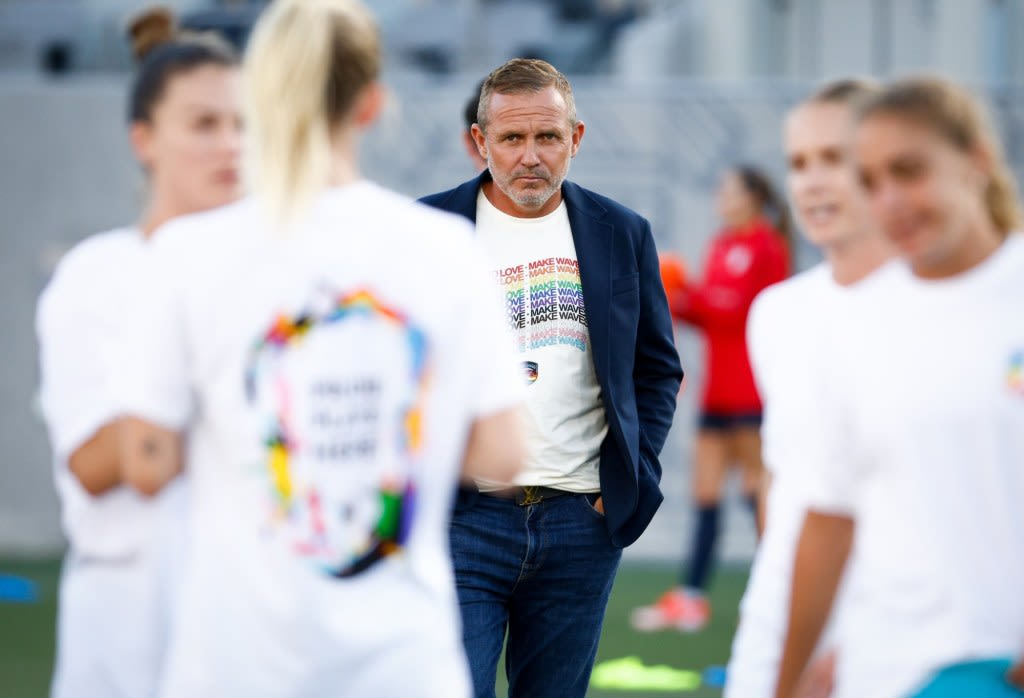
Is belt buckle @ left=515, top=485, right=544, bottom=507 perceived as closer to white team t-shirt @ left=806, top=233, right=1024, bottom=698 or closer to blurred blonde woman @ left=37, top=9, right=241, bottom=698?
blurred blonde woman @ left=37, top=9, right=241, bottom=698

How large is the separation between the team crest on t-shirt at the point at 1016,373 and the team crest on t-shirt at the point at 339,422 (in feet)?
2.76

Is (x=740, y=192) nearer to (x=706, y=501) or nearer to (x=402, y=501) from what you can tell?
(x=706, y=501)

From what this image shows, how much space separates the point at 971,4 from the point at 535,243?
9.07 m

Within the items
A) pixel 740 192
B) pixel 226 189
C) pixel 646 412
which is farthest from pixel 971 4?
pixel 226 189

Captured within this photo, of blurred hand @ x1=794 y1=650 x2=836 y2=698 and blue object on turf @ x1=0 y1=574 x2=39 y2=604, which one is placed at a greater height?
blurred hand @ x1=794 y1=650 x2=836 y2=698

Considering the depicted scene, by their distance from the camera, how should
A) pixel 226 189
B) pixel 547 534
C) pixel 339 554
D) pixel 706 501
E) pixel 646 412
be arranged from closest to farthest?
pixel 339 554
pixel 226 189
pixel 547 534
pixel 646 412
pixel 706 501

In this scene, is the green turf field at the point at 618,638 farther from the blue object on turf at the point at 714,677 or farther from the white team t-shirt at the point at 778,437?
the white team t-shirt at the point at 778,437

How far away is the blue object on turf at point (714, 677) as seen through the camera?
659cm

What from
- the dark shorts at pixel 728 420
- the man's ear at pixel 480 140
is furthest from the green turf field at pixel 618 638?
the man's ear at pixel 480 140

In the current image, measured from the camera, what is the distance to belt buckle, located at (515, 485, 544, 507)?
381cm

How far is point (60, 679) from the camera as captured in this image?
8.75 ft

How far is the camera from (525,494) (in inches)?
150

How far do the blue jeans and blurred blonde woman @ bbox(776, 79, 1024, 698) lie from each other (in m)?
1.38

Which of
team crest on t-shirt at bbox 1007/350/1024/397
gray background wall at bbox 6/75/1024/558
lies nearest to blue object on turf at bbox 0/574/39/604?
gray background wall at bbox 6/75/1024/558
